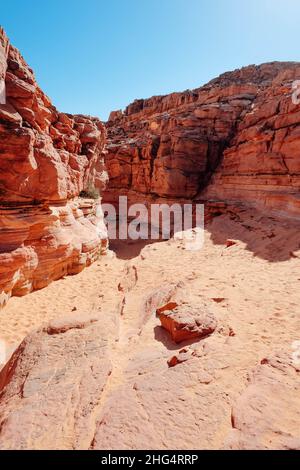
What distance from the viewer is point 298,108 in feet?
41.0

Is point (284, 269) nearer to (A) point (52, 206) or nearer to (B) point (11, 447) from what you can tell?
(B) point (11, 447)

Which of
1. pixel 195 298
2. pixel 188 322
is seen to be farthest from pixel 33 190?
pixel 188 322

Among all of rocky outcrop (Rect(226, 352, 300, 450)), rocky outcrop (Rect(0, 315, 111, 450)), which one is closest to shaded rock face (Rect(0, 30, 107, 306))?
rocky outcrop (Rect(0, 315, 111, 450))

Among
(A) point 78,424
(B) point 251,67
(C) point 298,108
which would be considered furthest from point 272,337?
(B) point 251,67

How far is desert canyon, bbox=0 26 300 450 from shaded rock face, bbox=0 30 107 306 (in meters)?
0.04

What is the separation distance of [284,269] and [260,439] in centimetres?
578

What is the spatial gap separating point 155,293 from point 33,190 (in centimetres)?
545

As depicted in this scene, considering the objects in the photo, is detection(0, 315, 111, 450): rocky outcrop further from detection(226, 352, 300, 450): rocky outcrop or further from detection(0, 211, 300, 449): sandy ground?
detection(226, 352, 300, 450): rocky outcrop

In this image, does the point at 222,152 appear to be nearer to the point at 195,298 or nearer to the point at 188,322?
the point at 195,298

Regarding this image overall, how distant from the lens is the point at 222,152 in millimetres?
17984

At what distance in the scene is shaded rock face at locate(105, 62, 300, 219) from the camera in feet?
40.9

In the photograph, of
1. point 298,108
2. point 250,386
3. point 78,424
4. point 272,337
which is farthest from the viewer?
point 298,108

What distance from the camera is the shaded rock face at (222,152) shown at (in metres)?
12.5

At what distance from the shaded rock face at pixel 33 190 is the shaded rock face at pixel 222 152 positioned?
928cm
